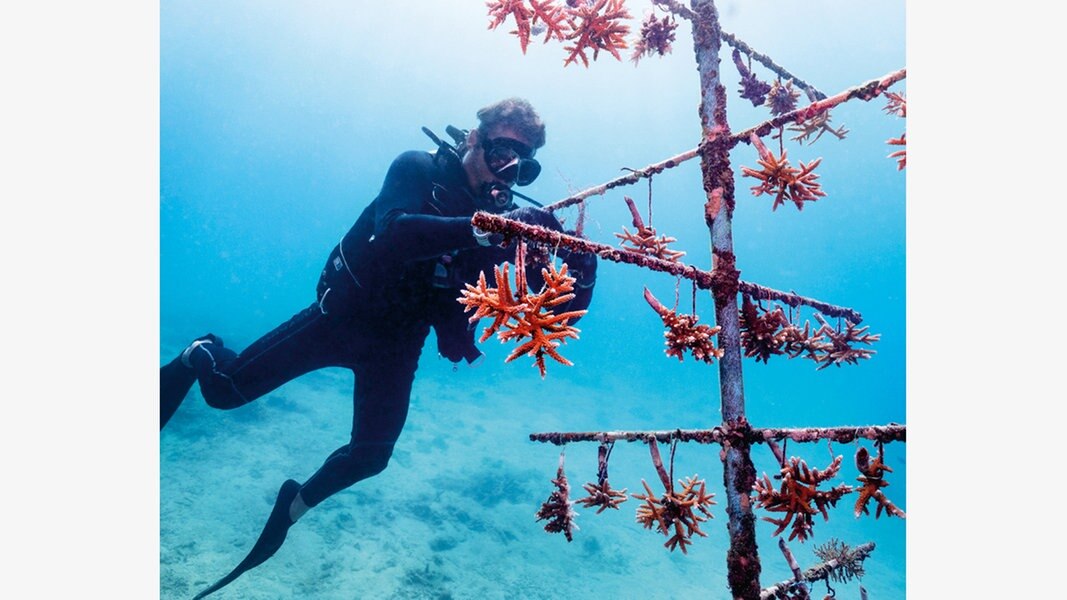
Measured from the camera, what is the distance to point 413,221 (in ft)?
12.9

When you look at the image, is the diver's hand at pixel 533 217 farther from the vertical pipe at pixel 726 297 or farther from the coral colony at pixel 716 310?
the vertical pipe at pixel 726 297

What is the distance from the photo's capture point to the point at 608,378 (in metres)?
55.3

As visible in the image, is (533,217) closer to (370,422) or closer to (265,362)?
(370,422)

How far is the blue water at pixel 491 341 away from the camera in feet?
45.6

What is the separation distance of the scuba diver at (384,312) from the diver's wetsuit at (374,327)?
13 mm

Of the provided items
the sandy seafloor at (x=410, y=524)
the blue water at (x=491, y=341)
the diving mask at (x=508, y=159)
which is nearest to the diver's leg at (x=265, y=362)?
the diving mask at (x=508, y=159)

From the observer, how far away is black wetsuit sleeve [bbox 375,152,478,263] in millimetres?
3677

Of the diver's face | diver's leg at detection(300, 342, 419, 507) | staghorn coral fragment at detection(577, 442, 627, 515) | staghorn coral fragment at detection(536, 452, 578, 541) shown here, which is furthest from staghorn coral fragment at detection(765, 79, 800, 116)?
diver's leg at detection(300, 342, 419, 507)

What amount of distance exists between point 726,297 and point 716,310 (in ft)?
0.34

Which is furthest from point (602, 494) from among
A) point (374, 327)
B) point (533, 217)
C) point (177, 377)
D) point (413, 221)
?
point (177, 377)

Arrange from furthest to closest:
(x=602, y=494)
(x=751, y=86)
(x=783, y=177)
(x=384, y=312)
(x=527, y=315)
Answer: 1. (x=384, y=312)
2. (x=751, y=86)
3. (x=602, y=494)
4. (x=783, y=177)
5. (x=527, y=315)

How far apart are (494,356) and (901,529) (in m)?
33.0
